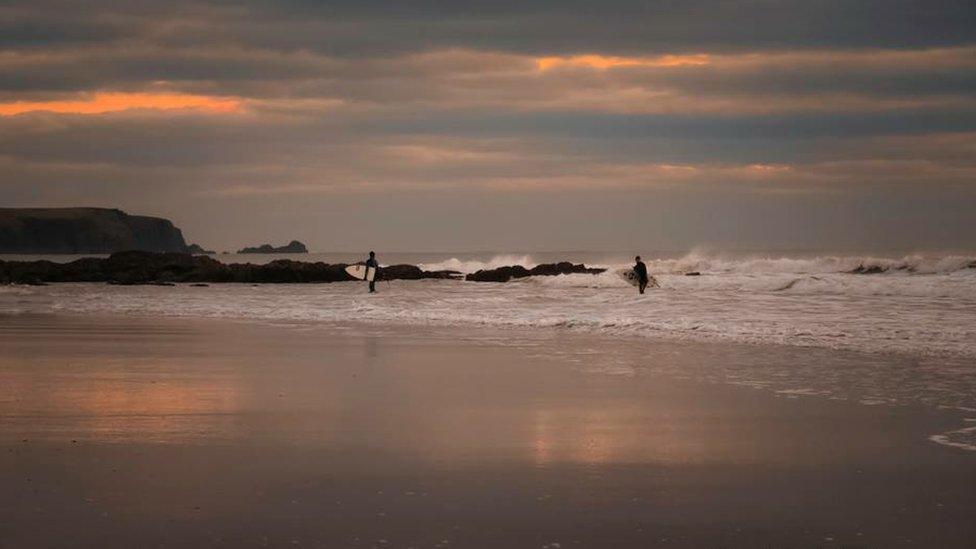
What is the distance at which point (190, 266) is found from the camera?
5425 cm

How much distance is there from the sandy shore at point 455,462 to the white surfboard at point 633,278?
3154cm

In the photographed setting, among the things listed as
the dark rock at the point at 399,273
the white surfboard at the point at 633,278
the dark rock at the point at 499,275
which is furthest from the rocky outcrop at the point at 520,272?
the white surfboard at the point at 633,278

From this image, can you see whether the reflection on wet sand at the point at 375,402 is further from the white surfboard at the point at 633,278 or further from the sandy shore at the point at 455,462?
the white surfboard at the point at 633,278

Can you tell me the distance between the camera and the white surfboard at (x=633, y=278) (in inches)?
1774

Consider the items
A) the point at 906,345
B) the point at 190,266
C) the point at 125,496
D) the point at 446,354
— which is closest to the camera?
the point at 125,496

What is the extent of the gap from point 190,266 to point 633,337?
1556 inches

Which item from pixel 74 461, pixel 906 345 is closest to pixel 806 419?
pixel 74 461

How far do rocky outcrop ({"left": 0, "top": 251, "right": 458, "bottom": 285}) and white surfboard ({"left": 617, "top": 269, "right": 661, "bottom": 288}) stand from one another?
10.7 metres

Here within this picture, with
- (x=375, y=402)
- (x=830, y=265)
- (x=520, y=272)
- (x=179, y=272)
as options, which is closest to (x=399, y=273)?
(x=520, y=272)

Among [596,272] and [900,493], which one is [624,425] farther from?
[596,272]

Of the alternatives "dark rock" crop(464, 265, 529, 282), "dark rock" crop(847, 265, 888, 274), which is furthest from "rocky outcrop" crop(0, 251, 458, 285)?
"dark rock" crop(847, 265, 888, 274)

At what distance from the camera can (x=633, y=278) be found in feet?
160

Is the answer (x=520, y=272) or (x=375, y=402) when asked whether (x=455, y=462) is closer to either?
(x=375, y=402)

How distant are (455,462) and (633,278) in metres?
41.8
